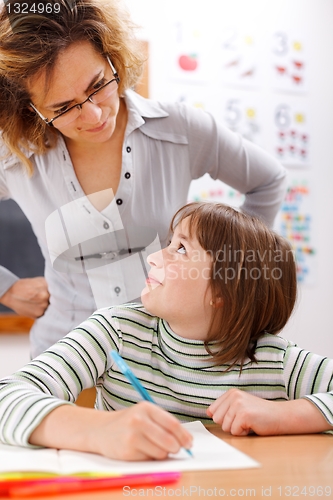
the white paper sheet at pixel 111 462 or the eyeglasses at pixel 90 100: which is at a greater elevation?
the eyeglasses at pixel 90 100

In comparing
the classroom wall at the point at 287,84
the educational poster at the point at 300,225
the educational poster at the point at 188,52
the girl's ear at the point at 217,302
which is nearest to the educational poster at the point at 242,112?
the classroom wall at the point at 287,84

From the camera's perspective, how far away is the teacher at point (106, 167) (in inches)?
48.3

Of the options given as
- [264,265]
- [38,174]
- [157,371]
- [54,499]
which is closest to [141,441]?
[54,499]

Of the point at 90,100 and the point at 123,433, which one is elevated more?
the point at 90,100

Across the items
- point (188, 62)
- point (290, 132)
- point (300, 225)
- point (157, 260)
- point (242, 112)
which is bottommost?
point (300, 225)

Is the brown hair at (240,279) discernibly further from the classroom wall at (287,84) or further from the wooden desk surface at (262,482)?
the classroom wall at (287,84)

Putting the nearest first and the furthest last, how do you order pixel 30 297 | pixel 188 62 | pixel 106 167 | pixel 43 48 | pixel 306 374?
pixel 306 374 → pixel 43 48 → pixel 106 167 → pixel 30 297 → pixel 188 62

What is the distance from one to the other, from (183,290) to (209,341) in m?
0.10

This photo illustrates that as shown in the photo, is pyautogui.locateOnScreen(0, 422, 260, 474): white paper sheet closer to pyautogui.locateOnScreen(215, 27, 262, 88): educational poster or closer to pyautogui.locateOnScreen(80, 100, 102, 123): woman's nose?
pyautogui.locateOnScreen(80, 100, 102, 123): woman's nose

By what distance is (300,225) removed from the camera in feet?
9.04

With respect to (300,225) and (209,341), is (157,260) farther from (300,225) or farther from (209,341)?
(300,225)

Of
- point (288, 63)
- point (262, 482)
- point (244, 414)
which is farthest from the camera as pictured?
point (288, 63)

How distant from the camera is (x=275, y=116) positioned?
2727 mm

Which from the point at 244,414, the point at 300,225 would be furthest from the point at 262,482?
the point at 300,225
